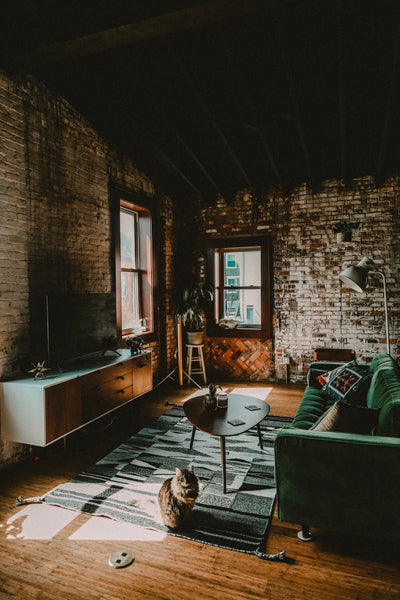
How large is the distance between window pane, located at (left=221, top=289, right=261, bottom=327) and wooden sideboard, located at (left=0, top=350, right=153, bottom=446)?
275 cm

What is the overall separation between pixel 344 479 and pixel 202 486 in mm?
1252

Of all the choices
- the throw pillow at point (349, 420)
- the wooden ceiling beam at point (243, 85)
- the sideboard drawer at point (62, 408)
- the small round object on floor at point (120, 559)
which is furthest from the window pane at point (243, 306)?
the small round object on floor at point (120, 559)

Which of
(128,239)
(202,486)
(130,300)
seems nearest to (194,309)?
(130,300)

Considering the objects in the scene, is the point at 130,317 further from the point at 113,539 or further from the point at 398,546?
the point at 398,546

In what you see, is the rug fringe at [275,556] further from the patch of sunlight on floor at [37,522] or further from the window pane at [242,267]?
the window pane at [242,267]

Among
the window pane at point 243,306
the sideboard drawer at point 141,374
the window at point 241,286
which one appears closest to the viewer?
the sideboard drawer at point 141,374

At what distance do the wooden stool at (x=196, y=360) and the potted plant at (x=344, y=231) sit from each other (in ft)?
8.47

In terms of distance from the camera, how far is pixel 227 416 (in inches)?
122

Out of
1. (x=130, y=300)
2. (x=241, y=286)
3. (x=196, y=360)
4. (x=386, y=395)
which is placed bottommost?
(x=196, y=360)

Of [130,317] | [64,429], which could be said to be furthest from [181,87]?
[64,429]

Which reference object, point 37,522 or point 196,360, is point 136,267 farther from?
point 37,522

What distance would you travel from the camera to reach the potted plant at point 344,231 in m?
5.08

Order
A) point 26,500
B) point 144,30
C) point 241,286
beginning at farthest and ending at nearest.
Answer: point 241,286 → point 144,30 → point 26,500

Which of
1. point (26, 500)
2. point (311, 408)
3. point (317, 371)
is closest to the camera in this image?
point (26, 500)
